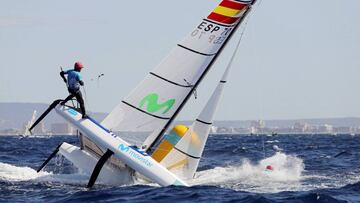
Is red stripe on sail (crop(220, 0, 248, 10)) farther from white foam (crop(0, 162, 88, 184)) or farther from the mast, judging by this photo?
white foam (crop(0, 162, 88, 184))

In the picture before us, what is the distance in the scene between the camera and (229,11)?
1720 cm

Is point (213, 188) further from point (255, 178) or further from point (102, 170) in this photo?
point (255, 178)

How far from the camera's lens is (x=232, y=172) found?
1972cm

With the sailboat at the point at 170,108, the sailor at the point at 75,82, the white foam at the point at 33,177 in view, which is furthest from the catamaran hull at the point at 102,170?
the sailor at the point at 75,82

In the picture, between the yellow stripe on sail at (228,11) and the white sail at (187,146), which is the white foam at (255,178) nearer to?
the white sail at (187,146)

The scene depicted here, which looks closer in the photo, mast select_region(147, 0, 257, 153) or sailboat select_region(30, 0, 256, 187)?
sailboat select_region(30, 0, 256, 187)

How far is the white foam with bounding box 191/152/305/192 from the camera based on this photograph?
16116 mm

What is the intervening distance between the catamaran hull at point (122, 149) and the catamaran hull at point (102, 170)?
3.27ft

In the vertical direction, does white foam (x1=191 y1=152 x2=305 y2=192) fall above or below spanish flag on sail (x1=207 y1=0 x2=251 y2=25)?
below

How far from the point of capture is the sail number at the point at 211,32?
17031 millimetres

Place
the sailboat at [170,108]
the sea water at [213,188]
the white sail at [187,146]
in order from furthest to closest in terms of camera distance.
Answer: the white sail at [187,146]
the sailboat at [170,108]
the sea water at [213,188]

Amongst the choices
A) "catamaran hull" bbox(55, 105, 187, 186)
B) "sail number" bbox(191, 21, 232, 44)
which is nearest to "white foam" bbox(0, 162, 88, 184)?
"catamaran hull" bbox(55, 105, 187, 186)

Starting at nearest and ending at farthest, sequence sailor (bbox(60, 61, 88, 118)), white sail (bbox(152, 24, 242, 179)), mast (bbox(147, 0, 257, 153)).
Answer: sailor (bbox(60, 61, 88, 118)), mast (bbox(147, 0, 257, 153)), white sail (bbox(152, 24, 242, 179))

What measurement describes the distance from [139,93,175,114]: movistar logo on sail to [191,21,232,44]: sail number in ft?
5.38
